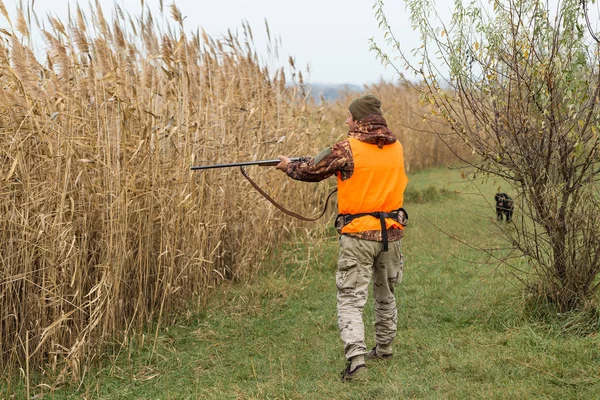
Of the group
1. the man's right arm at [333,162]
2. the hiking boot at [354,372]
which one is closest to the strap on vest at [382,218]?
the man's right arm at [333,162]

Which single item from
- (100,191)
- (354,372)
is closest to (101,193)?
(100,191)

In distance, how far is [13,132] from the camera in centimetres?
432

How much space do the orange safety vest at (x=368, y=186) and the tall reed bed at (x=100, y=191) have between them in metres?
1.47

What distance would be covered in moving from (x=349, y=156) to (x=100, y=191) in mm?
1719

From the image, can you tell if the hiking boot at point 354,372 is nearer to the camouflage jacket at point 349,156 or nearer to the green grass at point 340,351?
the green grass at point 340,351

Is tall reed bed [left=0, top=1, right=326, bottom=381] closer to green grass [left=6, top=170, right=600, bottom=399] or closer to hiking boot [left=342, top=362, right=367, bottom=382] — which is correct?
green grass [left=6, top=170, right=600, bottom=399]

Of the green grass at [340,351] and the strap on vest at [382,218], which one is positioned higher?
the strap on vest at [382,218]

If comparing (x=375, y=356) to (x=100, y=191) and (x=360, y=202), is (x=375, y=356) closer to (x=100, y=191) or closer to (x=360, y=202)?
(x=360, y=202)

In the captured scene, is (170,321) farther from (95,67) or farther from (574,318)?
(574,318)

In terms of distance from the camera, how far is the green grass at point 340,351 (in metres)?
4.18

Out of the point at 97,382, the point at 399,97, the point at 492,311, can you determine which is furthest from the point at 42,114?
the point at 399,97

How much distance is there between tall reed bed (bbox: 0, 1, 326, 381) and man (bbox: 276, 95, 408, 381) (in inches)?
51.4

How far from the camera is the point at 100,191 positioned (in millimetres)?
4660

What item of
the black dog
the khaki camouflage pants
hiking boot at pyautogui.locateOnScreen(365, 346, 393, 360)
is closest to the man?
the khaki camouflage pants
